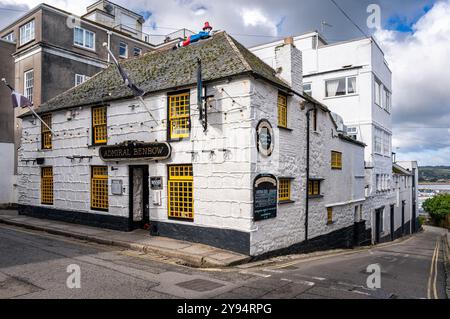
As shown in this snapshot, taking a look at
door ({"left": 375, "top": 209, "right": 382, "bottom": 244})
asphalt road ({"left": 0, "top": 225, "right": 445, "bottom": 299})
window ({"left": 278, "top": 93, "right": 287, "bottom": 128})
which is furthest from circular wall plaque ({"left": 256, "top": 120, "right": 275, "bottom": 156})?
door ({"left": 375, "top": 209, "right": 382, "bottom": 244})

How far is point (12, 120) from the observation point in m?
25.8

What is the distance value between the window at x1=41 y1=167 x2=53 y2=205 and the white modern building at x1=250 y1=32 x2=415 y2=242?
16.9 m

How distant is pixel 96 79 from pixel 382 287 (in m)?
16.8

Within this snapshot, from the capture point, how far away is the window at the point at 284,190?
13.1 meters

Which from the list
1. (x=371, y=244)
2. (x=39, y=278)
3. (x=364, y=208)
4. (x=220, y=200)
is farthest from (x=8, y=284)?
(x=371, y=244)

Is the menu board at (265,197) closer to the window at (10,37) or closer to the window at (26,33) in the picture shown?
the window at (26,33)

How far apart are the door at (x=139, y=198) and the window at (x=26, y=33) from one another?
16287 millimetres

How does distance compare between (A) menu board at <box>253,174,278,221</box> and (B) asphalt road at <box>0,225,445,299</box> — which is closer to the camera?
(B) asphalt road at <box>0,225,445,299</box>

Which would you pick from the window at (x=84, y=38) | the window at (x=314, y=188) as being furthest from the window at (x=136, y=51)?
the window at (x=314, y=188)

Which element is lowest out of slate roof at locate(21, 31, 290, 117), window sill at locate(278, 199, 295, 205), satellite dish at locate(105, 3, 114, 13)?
window sill at locate(278, 199, 295, 205)

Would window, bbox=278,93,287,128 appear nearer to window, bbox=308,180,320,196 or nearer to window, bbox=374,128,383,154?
window, bbox=308,180,320,196

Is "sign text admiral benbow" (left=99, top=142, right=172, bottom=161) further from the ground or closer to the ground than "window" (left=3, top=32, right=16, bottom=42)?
closer to the ground

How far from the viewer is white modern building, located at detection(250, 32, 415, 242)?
24.0m

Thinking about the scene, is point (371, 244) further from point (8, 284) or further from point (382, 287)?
point (8, 284)
